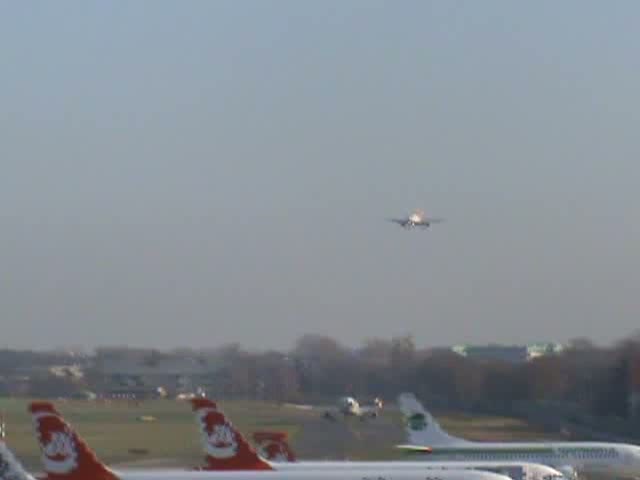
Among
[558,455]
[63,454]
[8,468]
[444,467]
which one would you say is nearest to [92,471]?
[63,454]

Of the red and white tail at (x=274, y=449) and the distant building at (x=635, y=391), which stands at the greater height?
the distant building at (x=635, y=391)

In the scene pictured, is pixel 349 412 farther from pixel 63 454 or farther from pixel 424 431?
pixel 63 454

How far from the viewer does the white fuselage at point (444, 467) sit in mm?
47750

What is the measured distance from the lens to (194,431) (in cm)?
9944

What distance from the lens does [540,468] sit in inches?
2174

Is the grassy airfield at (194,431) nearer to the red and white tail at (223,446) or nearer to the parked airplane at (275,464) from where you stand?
the parked airplane at (275,464)

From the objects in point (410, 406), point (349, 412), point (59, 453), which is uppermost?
point (349, 412)

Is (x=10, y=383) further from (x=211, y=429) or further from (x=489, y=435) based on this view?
(x=211, y=429)

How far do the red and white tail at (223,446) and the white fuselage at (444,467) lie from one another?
3.76 ft

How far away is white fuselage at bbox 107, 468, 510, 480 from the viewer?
42188 millimetres

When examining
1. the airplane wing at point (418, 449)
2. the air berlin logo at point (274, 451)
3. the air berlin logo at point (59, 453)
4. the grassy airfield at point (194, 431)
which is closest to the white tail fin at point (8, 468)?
the air berlin logo at point (59, 453)

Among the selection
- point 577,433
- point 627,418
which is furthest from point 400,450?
point 627,418

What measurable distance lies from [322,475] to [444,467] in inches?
345

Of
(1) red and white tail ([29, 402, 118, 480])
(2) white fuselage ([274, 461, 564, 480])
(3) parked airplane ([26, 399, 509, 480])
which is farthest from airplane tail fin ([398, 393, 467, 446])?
(1) red and white tail ([29, 402, 118, 480])
